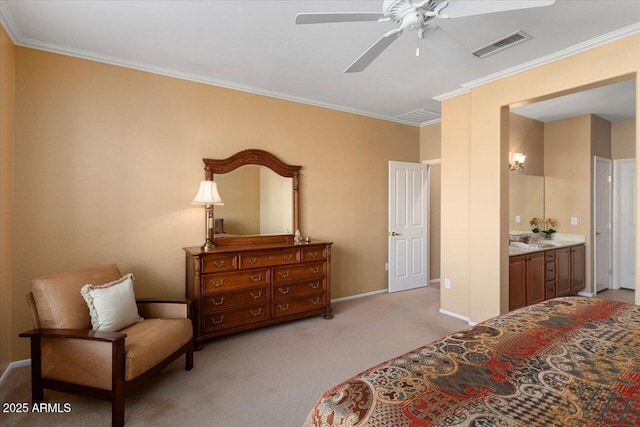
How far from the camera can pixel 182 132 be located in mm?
3490

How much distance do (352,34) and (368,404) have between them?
268cm

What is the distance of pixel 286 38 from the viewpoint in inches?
107

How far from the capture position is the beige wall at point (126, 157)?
283cm

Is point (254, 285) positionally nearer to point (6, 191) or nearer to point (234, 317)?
point (234, 317)

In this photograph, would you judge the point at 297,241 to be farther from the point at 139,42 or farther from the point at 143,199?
the point at 139,42

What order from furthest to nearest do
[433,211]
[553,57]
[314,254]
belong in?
[433,211], [314,254], [553,57]

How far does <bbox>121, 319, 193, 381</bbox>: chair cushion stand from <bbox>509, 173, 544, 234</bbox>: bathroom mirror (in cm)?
495

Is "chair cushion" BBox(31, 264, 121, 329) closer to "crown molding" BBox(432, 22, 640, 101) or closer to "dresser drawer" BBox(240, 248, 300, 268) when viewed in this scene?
"dresser drawer" BBox(240, 248, 300, 268)

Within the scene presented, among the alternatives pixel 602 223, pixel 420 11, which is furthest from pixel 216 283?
pixel 602 223

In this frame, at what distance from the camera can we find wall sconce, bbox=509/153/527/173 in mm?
4840

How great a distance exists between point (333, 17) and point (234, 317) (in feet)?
9.28

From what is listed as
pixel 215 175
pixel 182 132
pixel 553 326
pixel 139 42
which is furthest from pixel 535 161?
pixel 139 42

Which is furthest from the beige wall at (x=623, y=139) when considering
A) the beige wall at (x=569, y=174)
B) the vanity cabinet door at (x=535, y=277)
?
the vanity cabinet door at (x=535, y=277)

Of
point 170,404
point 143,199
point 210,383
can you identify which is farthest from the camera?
point 143,199
